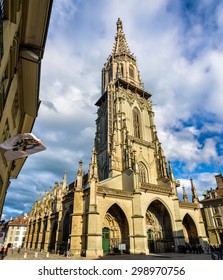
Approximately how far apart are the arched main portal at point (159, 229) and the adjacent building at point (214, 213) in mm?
15339

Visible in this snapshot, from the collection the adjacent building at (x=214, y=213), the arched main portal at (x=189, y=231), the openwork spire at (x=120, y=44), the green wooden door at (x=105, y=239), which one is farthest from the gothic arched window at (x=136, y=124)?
the openwork spire at (x=120, y=44)

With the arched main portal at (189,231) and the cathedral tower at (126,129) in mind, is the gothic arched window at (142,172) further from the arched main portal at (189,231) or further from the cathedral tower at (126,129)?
the arched main portal at (189,231)

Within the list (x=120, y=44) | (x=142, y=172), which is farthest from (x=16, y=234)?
(x=120, y=44)

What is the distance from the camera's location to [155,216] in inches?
1069

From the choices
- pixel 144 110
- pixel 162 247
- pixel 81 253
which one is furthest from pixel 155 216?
pixel 144 110

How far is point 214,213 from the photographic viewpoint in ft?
121

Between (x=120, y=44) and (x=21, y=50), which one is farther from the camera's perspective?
(x=120, y=44)

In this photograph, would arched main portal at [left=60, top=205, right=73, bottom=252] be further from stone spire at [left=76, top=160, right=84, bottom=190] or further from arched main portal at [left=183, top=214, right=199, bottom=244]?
arched main portal at [left=183, top=214, right=199, bottom=244]

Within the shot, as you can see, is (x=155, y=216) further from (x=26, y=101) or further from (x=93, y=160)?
(x=26, y=101)

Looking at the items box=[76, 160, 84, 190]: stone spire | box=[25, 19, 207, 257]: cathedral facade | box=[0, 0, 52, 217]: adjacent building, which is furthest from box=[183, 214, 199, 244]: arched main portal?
box=[0, 0, 52, 217]: adjacent building

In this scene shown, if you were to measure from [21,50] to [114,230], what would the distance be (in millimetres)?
21290

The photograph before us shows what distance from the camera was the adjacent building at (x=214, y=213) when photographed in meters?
35.2

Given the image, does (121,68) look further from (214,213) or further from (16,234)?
(16,234)

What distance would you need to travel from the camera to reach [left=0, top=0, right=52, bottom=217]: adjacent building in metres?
5.55
